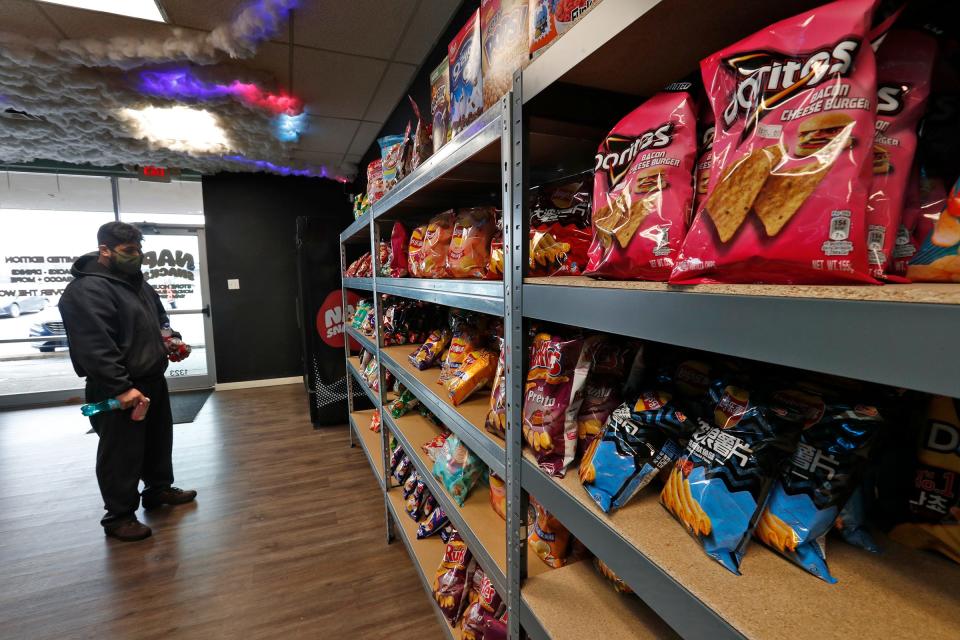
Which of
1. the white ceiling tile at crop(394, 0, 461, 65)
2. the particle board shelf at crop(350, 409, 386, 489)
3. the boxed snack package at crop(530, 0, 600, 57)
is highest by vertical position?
the white ceiling tile at crop(394, 0, 461, 65)

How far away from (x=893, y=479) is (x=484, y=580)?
1.18 m

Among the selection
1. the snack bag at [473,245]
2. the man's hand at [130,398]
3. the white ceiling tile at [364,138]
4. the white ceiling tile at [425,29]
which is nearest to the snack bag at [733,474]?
the snack bag at [473,245]

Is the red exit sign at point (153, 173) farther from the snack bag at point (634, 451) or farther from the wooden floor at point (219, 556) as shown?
the snack bag at point (634, 451)

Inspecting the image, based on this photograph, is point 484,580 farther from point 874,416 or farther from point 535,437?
point 874,416

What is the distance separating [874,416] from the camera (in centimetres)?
50

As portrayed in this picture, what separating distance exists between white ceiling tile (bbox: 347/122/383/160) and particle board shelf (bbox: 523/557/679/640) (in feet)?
13.3

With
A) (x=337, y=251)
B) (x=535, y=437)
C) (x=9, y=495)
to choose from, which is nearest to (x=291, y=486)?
(x=9, y=495)

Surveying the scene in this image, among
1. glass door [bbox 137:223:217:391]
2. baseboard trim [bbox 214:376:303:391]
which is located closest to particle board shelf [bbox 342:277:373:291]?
baseboard trim [bbox 214:376:303:391]

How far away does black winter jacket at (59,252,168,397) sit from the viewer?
214 cm

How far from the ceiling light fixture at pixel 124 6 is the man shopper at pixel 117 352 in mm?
1143

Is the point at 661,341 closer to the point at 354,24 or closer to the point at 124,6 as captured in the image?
the point at 354,24

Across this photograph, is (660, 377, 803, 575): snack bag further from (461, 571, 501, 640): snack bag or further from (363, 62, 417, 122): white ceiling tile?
(363, 62, 417, 122): white ceiling tile

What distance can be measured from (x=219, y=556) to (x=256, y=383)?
389 centimetres

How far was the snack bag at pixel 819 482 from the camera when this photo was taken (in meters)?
0.51
